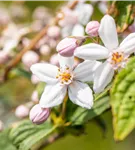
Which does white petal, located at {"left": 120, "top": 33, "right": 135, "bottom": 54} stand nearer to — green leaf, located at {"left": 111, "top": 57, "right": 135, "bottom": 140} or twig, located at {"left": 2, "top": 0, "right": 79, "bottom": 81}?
green leaf, located at {"left": 111, "top": 57, "right": 135, "bottom": 140}

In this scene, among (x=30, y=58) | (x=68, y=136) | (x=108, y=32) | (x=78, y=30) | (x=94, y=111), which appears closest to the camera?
(x=108, y=32)

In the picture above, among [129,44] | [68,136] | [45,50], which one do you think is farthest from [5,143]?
[68,136]

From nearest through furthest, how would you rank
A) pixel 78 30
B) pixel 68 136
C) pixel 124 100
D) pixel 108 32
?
1. pixel 124 100
2. pixel 108 32
3. pixel 78 30
4. pixel 68 136

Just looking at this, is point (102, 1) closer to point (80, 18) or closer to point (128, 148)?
point (80, 18)

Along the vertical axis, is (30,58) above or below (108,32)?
below

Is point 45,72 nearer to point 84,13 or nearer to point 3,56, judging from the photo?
point 84,13

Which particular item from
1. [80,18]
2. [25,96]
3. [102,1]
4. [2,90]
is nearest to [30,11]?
[2,90]

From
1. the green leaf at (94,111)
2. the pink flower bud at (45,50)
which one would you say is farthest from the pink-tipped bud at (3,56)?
the green leaf at (94,111)
